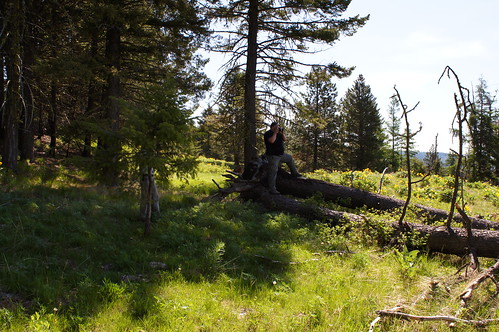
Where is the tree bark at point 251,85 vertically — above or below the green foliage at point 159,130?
above

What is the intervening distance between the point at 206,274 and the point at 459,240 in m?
4.48

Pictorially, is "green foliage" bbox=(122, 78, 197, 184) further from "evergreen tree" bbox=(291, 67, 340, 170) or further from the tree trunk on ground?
"evergreen tree" bbox=(291, 67, 340, 170)

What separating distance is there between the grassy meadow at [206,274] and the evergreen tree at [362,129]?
32214 mm

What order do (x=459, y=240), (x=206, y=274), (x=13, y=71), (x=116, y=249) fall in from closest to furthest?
(x=206, y=274)
(x=116, y=249)
(x=459, y=240)
(x=13, y=71)

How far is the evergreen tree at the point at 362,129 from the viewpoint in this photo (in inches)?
1457

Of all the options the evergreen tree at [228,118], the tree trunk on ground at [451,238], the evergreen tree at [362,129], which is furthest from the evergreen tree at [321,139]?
the tree trunk on ground at [451,238]

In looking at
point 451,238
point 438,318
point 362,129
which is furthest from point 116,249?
point 362,129

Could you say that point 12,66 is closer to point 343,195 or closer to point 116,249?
point 116,249

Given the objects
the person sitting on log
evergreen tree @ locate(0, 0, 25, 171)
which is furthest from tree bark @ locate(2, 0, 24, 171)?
the person sitting on log

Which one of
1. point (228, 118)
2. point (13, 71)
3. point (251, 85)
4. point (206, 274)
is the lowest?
point (206, 274)

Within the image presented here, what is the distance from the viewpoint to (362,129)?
3728cm

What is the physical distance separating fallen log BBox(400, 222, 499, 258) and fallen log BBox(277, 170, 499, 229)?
1634 mm

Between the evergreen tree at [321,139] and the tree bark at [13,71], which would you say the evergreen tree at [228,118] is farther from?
the evergreen tree at [321,139]

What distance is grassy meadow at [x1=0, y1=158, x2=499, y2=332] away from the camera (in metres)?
3.38
